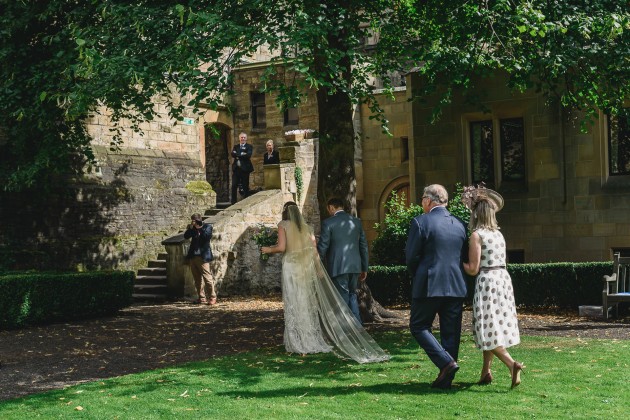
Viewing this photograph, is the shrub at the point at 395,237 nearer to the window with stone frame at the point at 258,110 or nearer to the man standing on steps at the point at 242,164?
the man standing on steps at the point at 242,164

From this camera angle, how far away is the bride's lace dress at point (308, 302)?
11.6 metres

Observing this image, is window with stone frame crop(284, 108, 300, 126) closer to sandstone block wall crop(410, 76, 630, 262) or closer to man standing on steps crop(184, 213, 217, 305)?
sandstone block wall crop(410, 76, 630, 262)

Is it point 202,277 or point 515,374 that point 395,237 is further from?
point 515,374

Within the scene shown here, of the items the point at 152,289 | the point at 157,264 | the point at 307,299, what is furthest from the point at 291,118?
the point at 307,299

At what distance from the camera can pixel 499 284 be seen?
28.2 ft

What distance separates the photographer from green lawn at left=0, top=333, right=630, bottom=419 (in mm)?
7699

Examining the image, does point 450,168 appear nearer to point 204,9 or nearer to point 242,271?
point 242,271

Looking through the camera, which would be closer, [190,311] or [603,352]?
[603,352]

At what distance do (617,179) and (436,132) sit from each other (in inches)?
176

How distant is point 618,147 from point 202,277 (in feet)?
32.7

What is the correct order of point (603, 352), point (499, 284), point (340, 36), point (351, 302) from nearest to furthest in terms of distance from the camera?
point (499, 284) → point (603, 352) → point (351, 302) → point (340, 36)

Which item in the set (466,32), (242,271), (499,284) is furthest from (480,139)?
(499,284)

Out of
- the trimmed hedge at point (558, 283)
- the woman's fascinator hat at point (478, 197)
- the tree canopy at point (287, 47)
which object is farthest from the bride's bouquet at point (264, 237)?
the woman's fascinator hat at point (478, 197)

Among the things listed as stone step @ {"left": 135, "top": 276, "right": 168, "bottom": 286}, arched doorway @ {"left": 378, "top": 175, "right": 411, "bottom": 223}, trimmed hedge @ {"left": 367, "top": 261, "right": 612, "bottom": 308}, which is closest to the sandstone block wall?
trimmed hedge @ {"left": 367, "top": 261, "right": 612, "bottom": 308}
